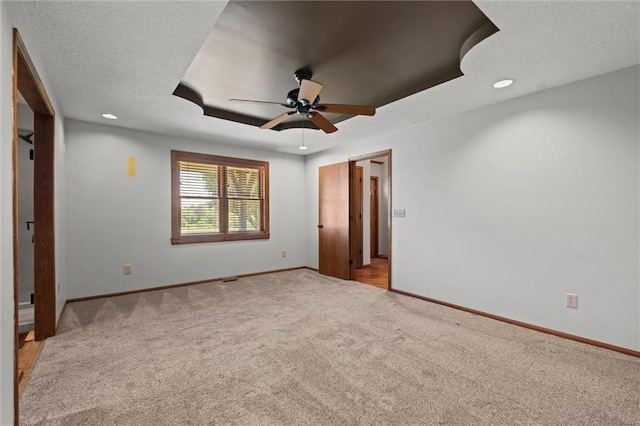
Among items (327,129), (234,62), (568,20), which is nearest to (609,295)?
(568,20)

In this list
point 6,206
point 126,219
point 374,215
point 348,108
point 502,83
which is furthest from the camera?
point 374,215

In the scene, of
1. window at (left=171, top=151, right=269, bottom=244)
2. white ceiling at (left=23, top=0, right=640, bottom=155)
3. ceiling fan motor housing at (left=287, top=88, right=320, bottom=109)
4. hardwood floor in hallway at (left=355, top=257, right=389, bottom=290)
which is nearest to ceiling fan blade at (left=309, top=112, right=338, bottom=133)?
ceiling fan motor housing at (left=287, top=88, right=320, bottom=109)

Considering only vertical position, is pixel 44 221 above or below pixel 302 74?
below

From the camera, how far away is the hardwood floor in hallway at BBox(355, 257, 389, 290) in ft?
16.1

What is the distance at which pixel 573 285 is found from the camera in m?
2.74

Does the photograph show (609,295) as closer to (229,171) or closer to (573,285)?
(573,285)

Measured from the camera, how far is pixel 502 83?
275cm

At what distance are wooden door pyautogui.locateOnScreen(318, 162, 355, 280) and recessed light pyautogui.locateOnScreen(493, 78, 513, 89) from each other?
2.62 m

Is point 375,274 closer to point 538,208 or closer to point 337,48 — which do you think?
point 538,208

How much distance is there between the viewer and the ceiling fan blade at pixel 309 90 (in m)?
2.48

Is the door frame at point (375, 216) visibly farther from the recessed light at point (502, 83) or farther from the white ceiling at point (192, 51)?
the recessed light at point (502, 83)

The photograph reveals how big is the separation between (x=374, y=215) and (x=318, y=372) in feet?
19.2

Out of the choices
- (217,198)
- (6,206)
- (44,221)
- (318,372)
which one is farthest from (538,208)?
(44,221)

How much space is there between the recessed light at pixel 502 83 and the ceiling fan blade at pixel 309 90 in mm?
1653
